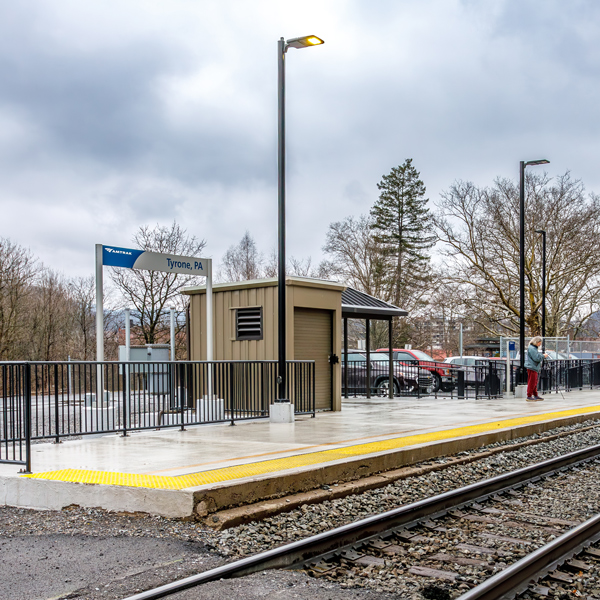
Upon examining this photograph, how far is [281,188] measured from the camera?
508 inches

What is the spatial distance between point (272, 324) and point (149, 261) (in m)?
3.03

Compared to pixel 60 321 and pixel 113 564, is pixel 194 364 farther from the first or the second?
pixel 60 321

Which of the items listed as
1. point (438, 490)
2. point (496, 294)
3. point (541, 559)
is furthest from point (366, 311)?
point (496, 294)

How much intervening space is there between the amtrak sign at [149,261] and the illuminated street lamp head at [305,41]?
441 centimetres

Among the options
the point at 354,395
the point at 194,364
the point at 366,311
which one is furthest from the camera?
the point at 354,395

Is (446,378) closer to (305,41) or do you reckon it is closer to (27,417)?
(305,41)

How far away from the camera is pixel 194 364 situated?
1159 centimetres

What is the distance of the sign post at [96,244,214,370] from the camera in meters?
11.3

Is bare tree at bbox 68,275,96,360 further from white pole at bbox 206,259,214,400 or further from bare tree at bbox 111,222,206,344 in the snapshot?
white pole at bbox 206,259,214,400

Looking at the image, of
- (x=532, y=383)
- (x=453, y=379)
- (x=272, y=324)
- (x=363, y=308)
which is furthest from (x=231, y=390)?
(x=453, y=379)

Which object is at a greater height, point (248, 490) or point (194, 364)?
point (194, 364)

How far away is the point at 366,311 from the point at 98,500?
1186cm

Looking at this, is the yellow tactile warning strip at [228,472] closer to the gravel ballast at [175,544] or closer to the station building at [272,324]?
the gravel ballast at [175,544]

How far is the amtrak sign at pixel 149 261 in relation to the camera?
1200 centimetres
